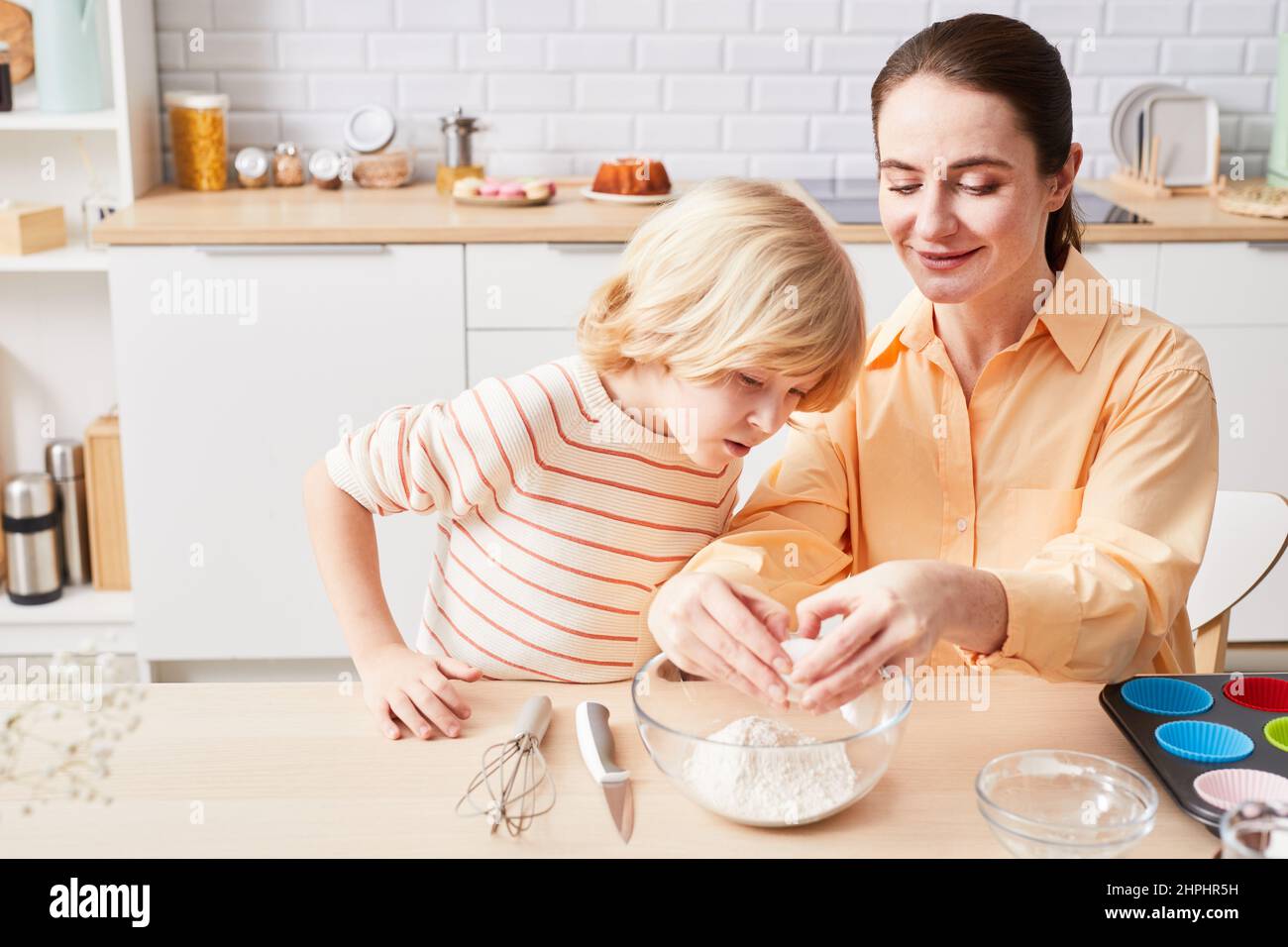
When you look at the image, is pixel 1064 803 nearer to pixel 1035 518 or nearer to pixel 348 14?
pixel 1035 518

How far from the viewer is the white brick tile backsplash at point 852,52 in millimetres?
3383

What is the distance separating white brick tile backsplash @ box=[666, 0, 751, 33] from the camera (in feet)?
11.0

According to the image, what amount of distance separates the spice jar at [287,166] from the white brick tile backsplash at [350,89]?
15 centimetres

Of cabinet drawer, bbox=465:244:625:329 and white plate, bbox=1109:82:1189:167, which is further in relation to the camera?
→ white plate, bbox=1109:82:1189:167

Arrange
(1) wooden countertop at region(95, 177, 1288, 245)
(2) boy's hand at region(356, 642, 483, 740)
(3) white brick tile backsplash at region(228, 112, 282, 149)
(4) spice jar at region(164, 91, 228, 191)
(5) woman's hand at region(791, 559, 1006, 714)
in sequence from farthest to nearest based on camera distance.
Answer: (3) white brick tile backsplash at region(228, 112, 282, 149)
(4) spice jar at region(164, 91, 228, 191)
(1) wooden countertop at region(95, 177, 1288, 245)
(2) boy's hand at region(356, 642, 483, 740)
(5) woman's hand at region(791, 559, 1006, 714)

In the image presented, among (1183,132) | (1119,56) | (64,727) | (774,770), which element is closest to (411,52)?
(1119,56)

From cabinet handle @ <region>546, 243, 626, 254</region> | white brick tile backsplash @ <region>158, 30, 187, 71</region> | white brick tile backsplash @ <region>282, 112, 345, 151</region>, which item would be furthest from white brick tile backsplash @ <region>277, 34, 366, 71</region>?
cabinet handle @ <region>546, 243, 626, 254</region>

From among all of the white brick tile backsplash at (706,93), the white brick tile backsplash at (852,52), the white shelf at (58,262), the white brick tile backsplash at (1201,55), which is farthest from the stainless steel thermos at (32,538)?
the white brick tile backsplash at (1201,55)

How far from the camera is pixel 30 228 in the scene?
3098 millimetres

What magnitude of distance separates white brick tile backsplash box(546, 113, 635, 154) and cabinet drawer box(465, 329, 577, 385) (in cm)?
74

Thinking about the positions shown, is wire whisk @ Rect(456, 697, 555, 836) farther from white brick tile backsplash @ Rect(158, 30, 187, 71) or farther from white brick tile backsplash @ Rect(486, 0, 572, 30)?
white brick tile backsplash @ Rect(158, 30, 187, 71)

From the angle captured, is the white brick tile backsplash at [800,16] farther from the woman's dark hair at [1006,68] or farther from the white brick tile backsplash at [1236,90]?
the woman's dark hair at [1006,68]

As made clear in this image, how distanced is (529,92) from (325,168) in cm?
54
